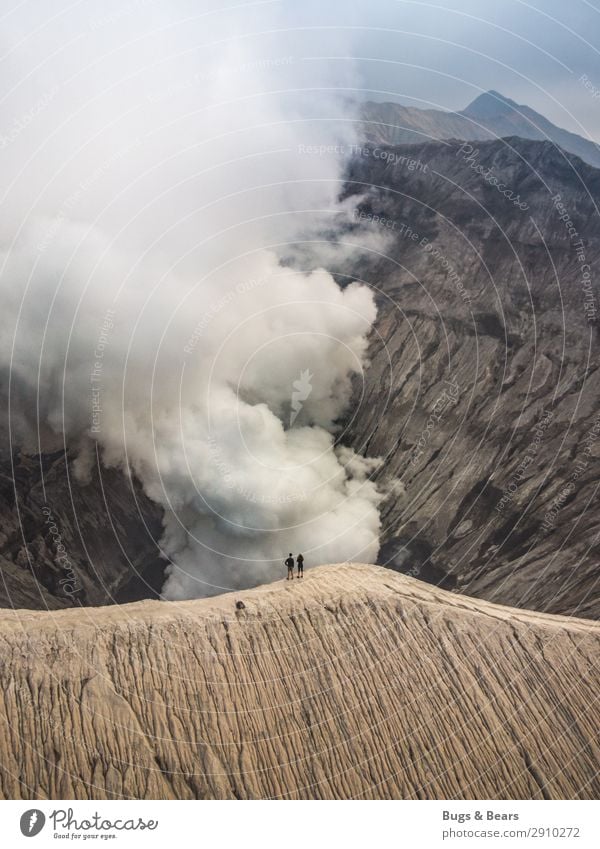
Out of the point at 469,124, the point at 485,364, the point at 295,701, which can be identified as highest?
the point at 469,124

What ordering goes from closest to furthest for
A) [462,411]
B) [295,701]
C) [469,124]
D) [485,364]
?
1. [295,701]
2. [462,411]
3. [485,364]
4. [469,124]

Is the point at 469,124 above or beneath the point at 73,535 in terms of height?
above

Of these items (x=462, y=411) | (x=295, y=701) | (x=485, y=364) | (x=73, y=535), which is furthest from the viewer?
(x=485, y=364)

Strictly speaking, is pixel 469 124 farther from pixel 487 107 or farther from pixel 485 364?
pixel 485 364

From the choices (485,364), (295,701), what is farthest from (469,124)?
(295,701)

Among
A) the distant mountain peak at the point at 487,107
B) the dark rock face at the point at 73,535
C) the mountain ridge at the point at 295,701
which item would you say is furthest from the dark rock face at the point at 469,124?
the mountain ridge at the point at 295,701

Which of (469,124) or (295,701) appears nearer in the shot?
(295,701)
